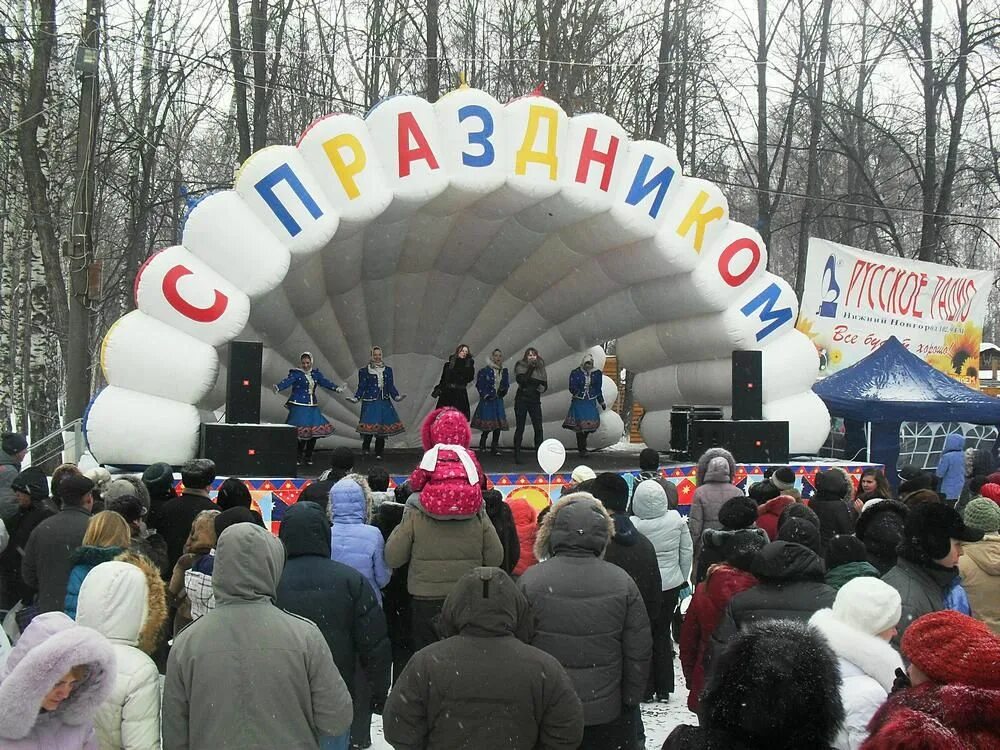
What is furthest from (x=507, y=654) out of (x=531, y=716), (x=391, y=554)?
(x=391, y=554)

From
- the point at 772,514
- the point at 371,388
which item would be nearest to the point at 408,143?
the point at 371,388

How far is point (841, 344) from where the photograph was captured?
14.5m

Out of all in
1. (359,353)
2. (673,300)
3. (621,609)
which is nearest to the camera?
(621,609)

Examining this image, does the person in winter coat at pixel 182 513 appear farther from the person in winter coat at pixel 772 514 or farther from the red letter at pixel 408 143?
the red letter at pixel 408 143

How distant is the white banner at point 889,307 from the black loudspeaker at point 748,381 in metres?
3.30

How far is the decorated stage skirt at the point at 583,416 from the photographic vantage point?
12547mm

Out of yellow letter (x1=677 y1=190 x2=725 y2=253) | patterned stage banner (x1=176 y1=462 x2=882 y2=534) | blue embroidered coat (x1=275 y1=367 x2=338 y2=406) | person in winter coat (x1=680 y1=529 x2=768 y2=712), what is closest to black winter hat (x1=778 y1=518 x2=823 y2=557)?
person in winter coat (x1=680 y1=529 x2=768 y2=712)

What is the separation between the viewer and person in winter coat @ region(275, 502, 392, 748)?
130 inches

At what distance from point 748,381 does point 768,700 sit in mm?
9824

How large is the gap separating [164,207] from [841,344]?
40.5 ft

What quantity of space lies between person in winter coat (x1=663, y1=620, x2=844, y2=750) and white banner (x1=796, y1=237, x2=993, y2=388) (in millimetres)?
12947

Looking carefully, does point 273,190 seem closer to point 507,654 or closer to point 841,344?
point 507,654

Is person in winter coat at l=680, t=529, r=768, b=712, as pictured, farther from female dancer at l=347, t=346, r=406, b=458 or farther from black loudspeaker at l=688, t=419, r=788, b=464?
female dancer at l=347, t=346, r=406, b=458

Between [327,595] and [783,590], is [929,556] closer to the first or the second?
[783,590]
